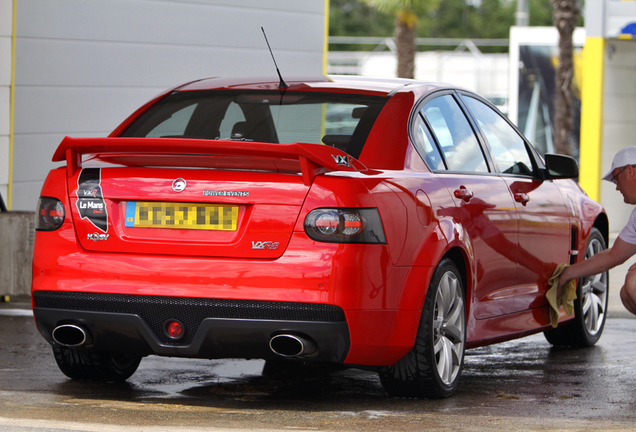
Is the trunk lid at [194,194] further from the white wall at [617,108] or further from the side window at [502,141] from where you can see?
the white wall at [617,108]

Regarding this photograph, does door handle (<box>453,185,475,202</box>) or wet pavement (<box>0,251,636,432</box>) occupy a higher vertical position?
door handle (<box>453,185,475,202</box>)

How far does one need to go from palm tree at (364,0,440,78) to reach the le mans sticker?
24890 mm

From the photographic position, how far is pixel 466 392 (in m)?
5.27

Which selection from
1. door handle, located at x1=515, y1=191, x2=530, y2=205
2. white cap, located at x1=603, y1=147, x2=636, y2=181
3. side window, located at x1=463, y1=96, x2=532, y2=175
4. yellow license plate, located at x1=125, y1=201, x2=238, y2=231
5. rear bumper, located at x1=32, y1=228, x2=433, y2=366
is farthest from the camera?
white cap, located at x1=603, y1=147, x2=636, y2=181

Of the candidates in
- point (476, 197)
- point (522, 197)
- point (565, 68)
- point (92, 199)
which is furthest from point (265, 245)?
point (565, 68)

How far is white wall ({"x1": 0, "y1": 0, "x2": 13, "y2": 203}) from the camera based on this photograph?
30.4 feet

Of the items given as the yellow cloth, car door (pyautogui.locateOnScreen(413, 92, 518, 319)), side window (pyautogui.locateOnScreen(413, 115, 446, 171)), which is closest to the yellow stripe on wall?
the yellow cloth

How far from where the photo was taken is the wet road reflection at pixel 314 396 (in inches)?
171

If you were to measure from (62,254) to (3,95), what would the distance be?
5206mm

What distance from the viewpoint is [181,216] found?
4371 mm

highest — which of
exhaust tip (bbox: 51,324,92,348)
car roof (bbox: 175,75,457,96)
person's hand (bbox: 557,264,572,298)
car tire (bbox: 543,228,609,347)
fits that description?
car roof (bbox: 175,75,457,96)

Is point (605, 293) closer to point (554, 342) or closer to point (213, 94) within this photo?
point (554, 342)

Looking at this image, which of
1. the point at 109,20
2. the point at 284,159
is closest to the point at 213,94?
the point at 284,159

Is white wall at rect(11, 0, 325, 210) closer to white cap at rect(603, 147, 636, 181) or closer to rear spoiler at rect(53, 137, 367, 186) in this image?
rear spoiler at rect(53, 137, 367, 186)
